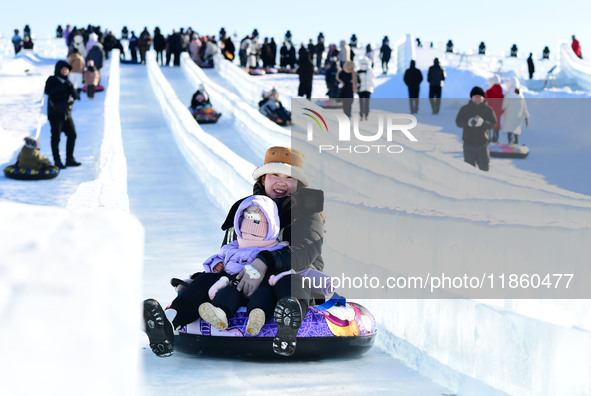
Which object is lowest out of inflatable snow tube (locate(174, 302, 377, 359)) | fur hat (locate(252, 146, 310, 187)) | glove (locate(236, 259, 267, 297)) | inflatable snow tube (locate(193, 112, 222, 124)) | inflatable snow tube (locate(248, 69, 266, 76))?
inflatable snow tube (locate(193, 112, 222, 124))

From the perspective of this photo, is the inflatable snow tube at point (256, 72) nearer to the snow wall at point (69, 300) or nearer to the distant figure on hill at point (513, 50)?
the distant figure on hill at point (513, 50)

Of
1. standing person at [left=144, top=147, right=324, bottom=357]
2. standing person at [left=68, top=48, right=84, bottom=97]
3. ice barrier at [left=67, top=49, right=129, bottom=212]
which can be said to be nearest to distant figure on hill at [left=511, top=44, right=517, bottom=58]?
standing person at [left=68, top=48, right=84, bottom=97]

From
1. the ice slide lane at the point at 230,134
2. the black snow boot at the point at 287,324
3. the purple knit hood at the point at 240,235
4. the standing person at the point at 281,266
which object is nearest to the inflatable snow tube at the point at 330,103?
the ice slide lane at the point at 230,134

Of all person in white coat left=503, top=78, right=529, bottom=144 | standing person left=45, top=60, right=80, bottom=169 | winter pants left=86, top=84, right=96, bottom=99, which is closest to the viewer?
standing person left=45, top=60, right=80, bottom=169

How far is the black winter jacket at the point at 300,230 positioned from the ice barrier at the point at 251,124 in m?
8.30

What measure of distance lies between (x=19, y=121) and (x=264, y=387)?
19.6m

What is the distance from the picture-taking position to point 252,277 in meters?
4.52

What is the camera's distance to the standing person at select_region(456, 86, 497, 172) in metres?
10.4

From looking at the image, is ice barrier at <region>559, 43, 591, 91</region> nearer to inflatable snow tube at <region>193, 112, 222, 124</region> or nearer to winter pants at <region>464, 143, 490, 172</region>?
inflatable snow tube at <region>193, 112, 222, 124</region>

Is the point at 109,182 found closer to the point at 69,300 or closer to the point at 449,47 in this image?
the point at 69,300

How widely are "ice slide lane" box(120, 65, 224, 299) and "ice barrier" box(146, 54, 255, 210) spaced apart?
144 millimetres

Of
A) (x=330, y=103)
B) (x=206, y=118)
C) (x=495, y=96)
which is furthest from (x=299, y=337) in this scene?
(x=330, y=103)

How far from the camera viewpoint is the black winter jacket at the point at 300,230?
4.65 m

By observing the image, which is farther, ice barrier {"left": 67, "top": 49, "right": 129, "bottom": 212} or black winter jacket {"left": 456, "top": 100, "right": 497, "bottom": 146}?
black winter jacket {"left": 456, "top": 100, "right": 497, "bottom": 146}
